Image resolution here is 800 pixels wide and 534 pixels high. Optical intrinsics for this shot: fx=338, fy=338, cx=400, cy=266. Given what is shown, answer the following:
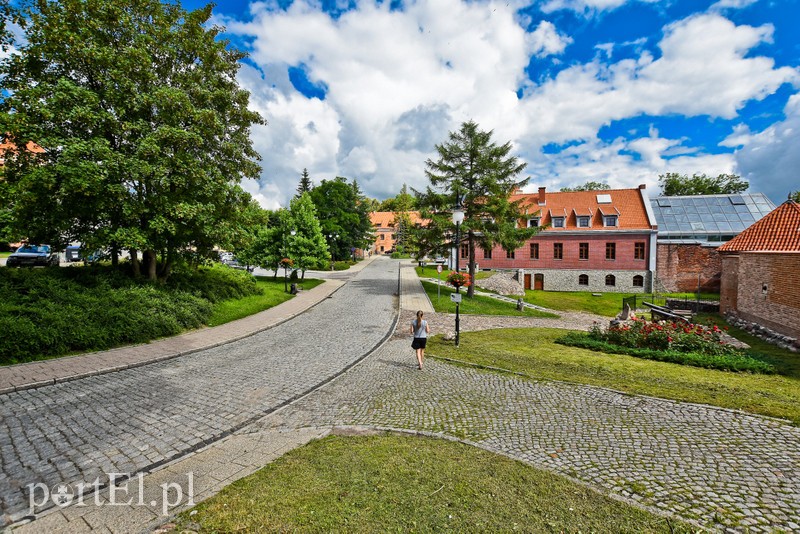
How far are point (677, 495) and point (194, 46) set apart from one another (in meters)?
19.1

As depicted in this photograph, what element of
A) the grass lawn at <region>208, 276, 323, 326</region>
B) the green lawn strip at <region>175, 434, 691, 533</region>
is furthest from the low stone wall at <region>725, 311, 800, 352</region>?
the grass lawn at <region>208, 276, 323, 326</region>

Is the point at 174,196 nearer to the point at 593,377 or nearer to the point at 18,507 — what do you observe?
the point at 18,507

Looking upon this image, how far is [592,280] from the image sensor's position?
34.3m

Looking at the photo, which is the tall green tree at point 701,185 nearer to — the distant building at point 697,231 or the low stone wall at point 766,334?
the distant building at point 697,231

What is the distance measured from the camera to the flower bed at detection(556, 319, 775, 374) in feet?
31.6

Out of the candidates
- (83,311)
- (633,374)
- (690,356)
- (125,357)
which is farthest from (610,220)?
(83,311)

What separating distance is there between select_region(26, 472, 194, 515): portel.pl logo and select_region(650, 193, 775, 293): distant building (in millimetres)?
39587

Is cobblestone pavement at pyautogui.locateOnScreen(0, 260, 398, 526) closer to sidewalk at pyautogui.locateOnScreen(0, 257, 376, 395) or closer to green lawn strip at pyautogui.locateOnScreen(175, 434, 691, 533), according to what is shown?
sidewalk at pyautogui.locateOnScreen(0, 257, 376, 395)

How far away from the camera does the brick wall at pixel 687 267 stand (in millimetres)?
30758

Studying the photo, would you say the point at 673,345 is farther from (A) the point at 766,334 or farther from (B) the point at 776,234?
(B) the point at 776,234

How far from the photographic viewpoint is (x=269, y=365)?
9422mm

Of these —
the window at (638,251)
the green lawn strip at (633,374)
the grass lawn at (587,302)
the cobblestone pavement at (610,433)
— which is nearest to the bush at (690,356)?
the green lawn strip at (633,374)

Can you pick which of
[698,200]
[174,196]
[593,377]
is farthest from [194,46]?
[698,200]

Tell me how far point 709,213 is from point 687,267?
385 inches
